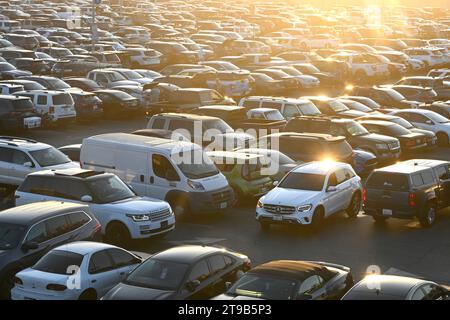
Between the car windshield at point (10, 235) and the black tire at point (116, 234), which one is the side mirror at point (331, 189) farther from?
the car windshield at point (10, 235)

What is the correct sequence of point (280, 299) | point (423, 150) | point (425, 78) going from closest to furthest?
point (280, 299)
point (423, 150)
point (425, 78)

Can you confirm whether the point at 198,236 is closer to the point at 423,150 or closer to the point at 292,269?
the point at 292,269

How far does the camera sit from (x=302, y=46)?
66.2 meters

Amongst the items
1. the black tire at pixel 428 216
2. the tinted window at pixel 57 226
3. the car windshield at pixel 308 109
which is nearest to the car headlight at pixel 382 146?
the car windshield at pixel 308 109

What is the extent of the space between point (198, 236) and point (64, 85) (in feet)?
64.4

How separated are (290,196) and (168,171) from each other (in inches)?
126

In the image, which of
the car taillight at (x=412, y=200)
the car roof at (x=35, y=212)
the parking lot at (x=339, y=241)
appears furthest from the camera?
the car taillight at (x=412, y=200)

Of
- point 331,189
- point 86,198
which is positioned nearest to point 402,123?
point 331,189

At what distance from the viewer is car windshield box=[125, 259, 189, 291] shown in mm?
14836

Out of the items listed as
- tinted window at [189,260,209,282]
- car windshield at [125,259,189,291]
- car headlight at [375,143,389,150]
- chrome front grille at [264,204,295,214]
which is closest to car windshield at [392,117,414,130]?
car headlight at [375,143,389,150]

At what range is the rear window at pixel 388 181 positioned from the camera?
2211cm

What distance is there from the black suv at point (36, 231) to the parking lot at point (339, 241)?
2.10 m

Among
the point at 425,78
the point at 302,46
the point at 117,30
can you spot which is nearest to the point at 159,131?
the point at 425,78

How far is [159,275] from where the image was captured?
15.1m
